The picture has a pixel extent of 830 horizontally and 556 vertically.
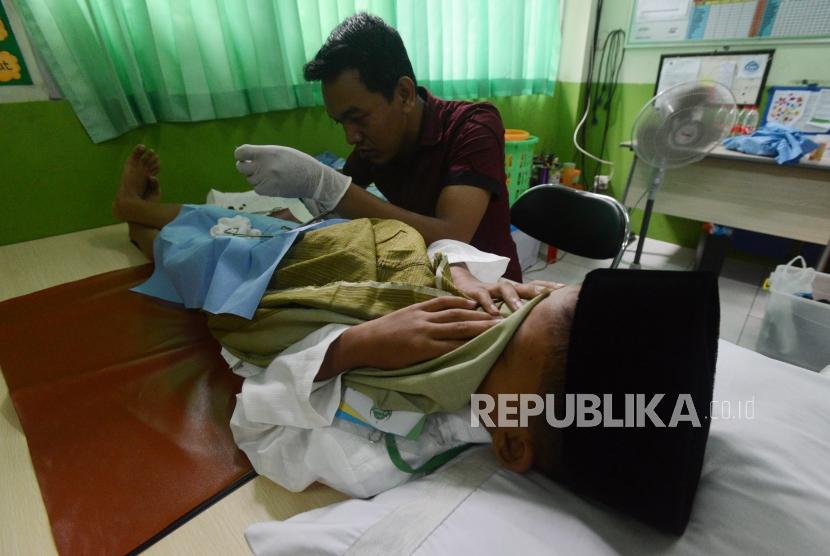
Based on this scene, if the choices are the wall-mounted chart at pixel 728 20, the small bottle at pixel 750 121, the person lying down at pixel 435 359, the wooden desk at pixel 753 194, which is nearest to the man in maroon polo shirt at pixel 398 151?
the person lying down at pixel 435 359

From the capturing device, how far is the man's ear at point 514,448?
20.6 inches

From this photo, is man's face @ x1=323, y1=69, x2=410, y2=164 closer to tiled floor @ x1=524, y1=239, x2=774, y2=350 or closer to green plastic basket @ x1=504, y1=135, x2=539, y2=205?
green plastic basket @ x1=504, y1=135, x2=539, y2=205

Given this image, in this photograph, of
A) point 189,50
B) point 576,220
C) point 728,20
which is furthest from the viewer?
point 728,20

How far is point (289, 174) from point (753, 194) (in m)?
2.39

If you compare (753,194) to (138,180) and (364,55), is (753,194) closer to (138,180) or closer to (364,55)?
(364,55)

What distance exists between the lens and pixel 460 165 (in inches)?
45.4

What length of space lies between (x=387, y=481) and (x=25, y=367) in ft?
2.31

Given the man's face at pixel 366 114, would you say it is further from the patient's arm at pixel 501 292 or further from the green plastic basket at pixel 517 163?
the green plastic basket at pixel 517 163

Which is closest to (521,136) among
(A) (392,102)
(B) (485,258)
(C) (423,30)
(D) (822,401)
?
(C) (423,30)

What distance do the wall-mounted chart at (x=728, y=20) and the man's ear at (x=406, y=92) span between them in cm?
235

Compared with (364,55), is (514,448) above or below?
below

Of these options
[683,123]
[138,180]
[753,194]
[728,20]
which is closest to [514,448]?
[138,180]

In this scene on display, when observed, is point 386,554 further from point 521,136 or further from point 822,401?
point 521,136

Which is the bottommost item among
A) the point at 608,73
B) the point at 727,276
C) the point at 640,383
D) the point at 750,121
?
the point at 727,276
